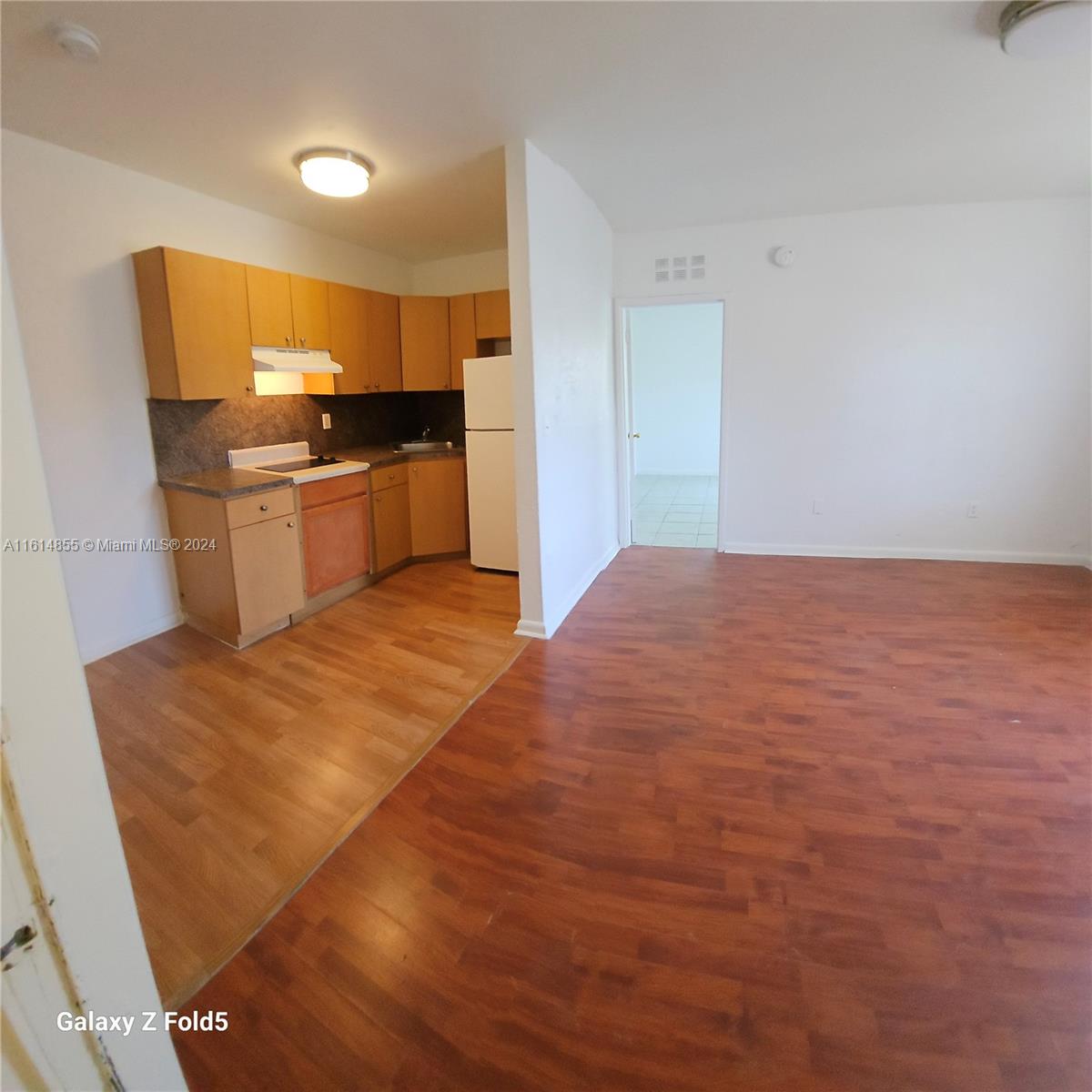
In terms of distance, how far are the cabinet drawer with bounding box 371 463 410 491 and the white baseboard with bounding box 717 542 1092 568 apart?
2.73m

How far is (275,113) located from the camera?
103 inches

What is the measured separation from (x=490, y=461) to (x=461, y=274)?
6.73ft

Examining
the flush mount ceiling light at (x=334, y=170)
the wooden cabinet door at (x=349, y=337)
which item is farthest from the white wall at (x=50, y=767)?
the wooden cabinet door at (x=349, y=337)

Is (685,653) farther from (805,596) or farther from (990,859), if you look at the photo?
(990,859)

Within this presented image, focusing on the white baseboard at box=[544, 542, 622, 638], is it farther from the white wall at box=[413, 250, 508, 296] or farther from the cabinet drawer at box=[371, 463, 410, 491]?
the white wall at box=[413, 250, 508, 296]

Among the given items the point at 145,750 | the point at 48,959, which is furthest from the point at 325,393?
the point at 48,959

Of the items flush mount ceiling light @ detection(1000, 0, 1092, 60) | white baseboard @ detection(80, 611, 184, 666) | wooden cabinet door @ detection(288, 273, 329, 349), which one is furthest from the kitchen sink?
flush mount ceiling light @ detection(1000, 0, 1092, 60)

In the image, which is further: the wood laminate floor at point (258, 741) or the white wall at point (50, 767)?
the wood laminate floor at point (258, 741)

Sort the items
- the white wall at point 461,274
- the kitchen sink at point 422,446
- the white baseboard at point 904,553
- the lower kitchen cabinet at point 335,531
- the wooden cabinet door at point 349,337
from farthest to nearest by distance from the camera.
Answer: the white wall at point 461,274 < the kitchen sink at point 422,446 < the white baseboard at point 904,553 < the wooden cabinet door at point 349,337 < the lower kitchen cabinet at point 335,531

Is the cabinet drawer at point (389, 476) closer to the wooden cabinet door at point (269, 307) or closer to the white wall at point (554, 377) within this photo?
the wooden cabinet door at point (269, 307)

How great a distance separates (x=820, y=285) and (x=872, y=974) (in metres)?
4.61

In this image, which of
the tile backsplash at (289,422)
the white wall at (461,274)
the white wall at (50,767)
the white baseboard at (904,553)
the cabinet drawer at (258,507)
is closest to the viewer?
the white wall at (50,767)

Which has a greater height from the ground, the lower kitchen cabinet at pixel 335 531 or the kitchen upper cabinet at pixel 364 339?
the kitchen upper cabinet at pixel 364 339

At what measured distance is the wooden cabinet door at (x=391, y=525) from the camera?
454 cm
